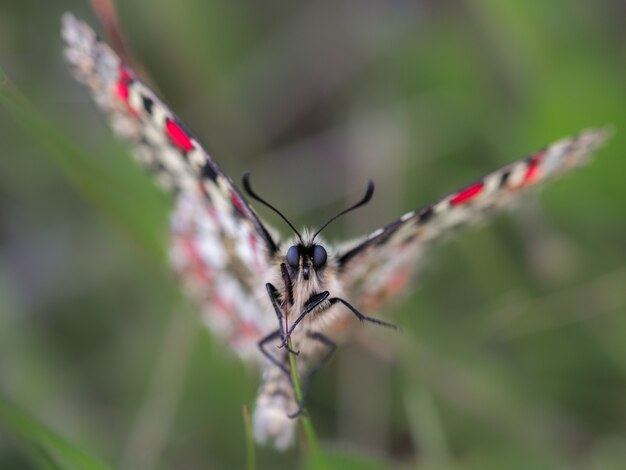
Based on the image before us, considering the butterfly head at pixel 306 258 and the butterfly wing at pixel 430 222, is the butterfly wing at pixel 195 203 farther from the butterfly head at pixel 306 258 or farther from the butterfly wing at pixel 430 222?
the butterfly wing at pixel 430 222

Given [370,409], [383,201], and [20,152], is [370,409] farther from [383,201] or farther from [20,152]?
[20,152]

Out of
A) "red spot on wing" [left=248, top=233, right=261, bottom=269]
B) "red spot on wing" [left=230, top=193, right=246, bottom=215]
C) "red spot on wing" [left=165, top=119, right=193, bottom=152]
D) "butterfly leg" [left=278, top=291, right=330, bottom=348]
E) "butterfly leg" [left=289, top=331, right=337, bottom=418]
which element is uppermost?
"red spot on wing" [left=165, top=119, right=193, bottom=152]

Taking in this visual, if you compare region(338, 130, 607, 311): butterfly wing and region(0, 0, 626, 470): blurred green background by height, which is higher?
region(0, 0, 626, 470): blurred green background

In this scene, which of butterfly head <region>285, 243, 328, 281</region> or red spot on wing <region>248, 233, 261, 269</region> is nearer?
butterfly head <region>285, 243, 328, 281</region>

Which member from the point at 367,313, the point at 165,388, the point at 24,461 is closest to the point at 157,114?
the point at 367,313

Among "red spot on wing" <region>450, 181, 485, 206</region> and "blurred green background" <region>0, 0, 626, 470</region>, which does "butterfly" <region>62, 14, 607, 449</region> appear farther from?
"blurred green background" <region>0, 0, 626, 470</region>

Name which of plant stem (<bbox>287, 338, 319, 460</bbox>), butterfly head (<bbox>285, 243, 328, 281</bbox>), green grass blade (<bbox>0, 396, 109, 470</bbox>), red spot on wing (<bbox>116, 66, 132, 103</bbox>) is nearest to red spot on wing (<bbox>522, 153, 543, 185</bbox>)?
butterfly head (<bbox>285, 243, 328, 281</bbox>)
